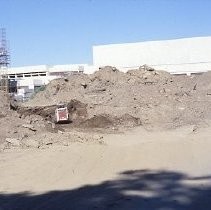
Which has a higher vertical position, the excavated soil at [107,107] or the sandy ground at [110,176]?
the excavated soil at [107,107]

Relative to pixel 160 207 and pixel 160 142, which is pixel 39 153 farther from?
pixel 160 207

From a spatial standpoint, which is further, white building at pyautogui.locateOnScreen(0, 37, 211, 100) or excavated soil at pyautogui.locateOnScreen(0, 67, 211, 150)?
white building at pyautogui.locateOnScreen(0, 37, 211, 100)

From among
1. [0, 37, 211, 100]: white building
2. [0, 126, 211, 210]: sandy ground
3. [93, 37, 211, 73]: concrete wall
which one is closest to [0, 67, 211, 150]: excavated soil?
[0, 126, 211, 210]: sandy ground

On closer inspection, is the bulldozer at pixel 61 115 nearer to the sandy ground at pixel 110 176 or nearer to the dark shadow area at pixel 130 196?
the sandy ground at pixel 110 176

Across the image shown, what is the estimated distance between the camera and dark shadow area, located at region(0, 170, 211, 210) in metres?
9.29

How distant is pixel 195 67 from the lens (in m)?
73.8

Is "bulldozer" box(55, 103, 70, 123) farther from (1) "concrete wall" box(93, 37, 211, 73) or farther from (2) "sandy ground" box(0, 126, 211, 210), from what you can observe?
(1) "concrete wall" box(93, 37, 211, 73)

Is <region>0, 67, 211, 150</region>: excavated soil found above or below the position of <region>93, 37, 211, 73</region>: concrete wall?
below

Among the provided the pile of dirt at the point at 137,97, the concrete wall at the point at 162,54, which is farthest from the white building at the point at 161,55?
the pile of dirt at the point at 137,97

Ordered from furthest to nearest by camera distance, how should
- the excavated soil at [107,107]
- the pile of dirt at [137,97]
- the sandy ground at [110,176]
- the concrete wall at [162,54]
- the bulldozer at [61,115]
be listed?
the concrete wall at [162,54] → the pile of dirt at [137,97] → the bulldozer at [61,115] → the excavated soil at [107,107] → the sandy ground at [110,176]

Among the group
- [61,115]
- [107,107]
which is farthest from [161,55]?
[61,115]

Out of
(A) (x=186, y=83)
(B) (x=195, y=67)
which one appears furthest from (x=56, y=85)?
(B) (x=195, y=67)

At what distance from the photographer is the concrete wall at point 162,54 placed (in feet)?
243

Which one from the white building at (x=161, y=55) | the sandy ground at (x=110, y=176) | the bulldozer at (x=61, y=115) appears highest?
the white building at (x=161, y=55)
